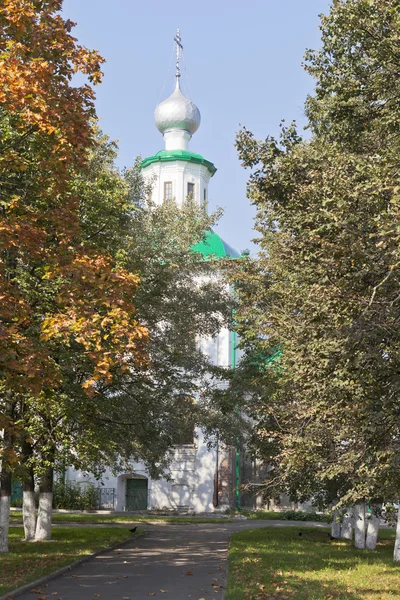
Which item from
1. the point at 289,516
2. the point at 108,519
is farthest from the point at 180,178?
the point at 108,519

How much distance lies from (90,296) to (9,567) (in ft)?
19.5

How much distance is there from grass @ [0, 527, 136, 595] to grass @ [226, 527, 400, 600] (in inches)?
124

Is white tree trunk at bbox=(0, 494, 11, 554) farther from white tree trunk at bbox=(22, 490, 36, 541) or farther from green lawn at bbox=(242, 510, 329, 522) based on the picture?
green lawn at bbox=(242, 510, 329, 522)

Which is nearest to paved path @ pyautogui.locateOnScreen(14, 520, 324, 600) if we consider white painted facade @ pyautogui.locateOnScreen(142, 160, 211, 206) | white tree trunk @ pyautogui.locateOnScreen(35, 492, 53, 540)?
white tree trunk @ pyautogui.locateOnScreen(35, 492, 53, 540)

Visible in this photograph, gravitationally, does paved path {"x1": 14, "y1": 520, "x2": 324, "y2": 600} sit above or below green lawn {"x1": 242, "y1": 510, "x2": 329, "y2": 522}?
above

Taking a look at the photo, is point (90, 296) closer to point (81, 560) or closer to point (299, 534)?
point (81, 560)

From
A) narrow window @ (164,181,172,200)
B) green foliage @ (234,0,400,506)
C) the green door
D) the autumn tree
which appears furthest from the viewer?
narrow window @ (164,181,172,200)

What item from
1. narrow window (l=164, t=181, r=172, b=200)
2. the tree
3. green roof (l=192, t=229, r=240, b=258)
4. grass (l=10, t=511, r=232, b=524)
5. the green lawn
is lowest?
the green lawn

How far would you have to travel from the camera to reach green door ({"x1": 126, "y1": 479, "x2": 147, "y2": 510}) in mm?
40625

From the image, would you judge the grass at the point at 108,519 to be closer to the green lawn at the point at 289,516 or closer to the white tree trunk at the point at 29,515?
the green lawn at the point at 289,516

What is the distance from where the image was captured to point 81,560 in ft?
52.9

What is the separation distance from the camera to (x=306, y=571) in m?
15.4

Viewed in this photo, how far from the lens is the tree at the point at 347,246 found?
10414mm

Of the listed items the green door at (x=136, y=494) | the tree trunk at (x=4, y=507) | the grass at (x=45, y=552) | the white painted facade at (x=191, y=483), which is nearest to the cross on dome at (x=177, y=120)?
the white painted facade at (x=191, y=483)
